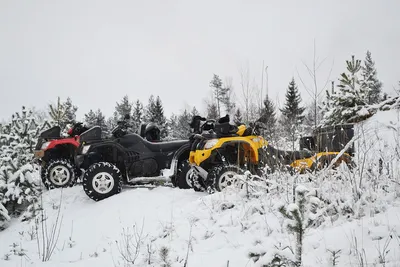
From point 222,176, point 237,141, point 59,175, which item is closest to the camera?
point 222,176

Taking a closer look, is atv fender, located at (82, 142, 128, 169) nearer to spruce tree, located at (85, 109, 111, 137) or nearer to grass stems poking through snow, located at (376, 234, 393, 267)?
grass stems poking through snow, located at (376, 234, 393, 267)

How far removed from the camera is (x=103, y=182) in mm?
6113

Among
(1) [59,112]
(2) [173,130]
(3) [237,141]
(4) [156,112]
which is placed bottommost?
(3) [237,141]

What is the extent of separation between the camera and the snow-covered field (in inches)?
92.3

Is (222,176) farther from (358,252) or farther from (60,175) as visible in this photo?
(60,175)

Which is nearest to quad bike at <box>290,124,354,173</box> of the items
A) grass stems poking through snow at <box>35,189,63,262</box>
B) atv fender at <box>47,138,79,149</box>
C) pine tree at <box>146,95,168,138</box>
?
grass stems poking through snow at <box>35,189,63,262</box>

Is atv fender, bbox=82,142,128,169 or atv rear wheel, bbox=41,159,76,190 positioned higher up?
atv fender, bbox=82,142,128,169

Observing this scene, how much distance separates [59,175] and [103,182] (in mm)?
1956

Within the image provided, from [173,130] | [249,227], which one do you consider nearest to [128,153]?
[249,227]

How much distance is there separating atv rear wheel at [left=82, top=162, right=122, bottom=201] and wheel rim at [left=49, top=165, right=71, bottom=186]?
5.55 ft

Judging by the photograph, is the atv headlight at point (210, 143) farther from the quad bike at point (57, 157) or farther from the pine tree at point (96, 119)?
the pine tree at point (96, 119)

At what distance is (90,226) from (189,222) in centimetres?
197

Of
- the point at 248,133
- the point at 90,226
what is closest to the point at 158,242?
the point at 90,226

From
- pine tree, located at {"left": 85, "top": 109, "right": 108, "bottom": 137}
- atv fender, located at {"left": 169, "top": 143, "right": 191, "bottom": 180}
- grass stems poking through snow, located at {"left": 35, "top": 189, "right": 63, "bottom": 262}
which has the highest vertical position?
pine tree, located at {"left": 85, "top": 109, "right": 108, "bottom": 137}
